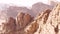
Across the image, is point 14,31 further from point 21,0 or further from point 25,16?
point 21,0

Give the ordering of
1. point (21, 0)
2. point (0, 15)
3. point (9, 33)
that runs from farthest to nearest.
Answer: point (21, 0) → point (0, 15) → point (9, 33)

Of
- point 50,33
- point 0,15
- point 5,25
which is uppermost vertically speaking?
point 50,33

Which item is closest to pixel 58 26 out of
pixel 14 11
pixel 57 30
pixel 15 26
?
pixel 57 30

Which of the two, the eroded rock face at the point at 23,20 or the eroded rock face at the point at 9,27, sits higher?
the eroded rock face at the point at 23,20

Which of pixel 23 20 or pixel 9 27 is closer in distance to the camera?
pixel 9 27

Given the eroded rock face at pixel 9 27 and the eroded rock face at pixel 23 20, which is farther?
the eroded rock face at pixel 23 20

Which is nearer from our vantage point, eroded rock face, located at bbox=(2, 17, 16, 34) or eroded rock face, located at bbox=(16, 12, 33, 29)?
eroded rock face, located at bbox=(2, 17, 16, 34)

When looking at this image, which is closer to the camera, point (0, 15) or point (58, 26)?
point (58, 26)

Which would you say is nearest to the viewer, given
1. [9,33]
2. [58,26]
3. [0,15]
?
[58,26]

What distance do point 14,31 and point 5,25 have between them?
9.69 ft

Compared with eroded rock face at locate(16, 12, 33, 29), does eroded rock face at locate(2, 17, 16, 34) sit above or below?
below

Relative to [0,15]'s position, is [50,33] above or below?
above

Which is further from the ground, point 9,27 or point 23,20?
point 23,20

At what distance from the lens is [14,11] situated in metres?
74.0
